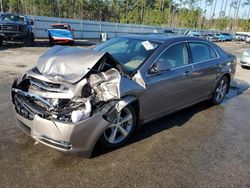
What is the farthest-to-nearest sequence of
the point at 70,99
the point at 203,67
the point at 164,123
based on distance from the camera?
the point at 203,67 → the point at 164,123 → the point at 70,99

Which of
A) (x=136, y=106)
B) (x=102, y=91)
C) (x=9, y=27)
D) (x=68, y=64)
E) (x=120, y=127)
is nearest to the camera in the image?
(x=102, y=91)

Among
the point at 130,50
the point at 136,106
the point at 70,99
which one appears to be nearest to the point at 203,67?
the point at 130,50

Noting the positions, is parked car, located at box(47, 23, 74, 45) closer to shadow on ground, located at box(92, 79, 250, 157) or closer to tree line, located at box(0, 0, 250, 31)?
shadow on ground, located at box(92, 79, 250, 157)

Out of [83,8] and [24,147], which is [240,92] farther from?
[83,8]

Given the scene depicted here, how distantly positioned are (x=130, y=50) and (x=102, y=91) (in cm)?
141

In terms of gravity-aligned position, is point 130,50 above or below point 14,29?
above

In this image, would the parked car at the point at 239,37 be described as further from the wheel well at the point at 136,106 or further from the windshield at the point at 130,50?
the wheel well at the point at 136,106

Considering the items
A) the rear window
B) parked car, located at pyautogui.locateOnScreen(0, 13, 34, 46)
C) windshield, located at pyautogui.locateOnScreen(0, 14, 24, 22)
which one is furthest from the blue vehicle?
the rear window

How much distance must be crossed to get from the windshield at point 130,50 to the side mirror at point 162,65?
21 cm

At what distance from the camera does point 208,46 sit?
5.67 m

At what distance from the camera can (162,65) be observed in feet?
13.8

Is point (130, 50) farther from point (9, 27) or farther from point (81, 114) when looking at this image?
point (9, 27)

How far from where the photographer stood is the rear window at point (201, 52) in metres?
5.10

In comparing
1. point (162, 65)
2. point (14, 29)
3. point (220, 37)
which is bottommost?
point (220, 37)
